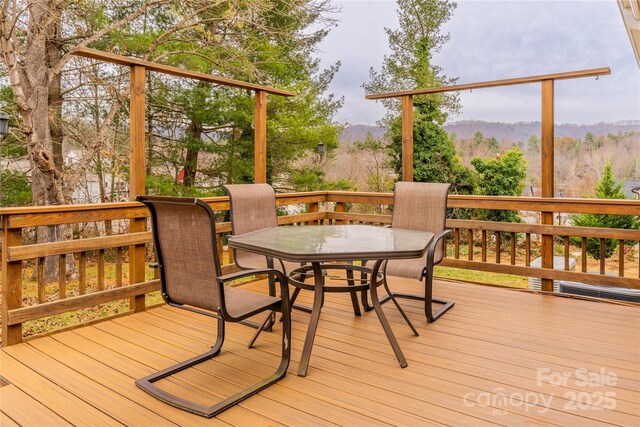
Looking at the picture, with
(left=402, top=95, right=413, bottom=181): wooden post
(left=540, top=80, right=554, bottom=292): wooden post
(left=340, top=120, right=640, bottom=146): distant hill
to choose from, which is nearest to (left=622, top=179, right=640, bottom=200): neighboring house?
(left=340, top=120, right=640, bottom=146): distant hill

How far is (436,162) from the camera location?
9.70 m

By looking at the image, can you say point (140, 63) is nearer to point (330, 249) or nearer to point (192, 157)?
point (330, 249)

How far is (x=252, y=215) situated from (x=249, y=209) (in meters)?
0.06

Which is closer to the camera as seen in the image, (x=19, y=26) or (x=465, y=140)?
(x=19, y=26)

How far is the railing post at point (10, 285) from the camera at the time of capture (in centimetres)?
258

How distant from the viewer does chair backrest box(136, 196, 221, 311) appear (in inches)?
74.4

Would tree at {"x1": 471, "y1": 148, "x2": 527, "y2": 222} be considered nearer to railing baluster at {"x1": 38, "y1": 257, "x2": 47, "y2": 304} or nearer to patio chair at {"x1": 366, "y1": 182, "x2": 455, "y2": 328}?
patio chair at {"x1": 366, "y1": 182, "x2": 455, "y2": 328}

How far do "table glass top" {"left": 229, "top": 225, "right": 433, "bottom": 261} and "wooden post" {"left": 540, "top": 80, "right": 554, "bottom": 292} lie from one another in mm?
1736

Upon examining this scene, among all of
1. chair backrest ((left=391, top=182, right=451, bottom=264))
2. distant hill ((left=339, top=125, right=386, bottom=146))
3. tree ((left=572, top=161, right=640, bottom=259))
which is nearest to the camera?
chair backrest ((left=391, top=182, right=451, bottom=264))

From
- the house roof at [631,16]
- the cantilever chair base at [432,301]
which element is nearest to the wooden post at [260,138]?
the cantilever chair base at [432,301]

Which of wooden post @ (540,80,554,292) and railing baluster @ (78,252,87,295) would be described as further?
wooden post @ (540,80,554,292)

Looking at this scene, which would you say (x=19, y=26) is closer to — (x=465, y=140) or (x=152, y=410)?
(x=152, y=410)

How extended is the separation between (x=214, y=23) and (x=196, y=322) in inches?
284

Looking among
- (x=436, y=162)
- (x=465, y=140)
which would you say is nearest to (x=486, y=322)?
(x=436, y=162)
